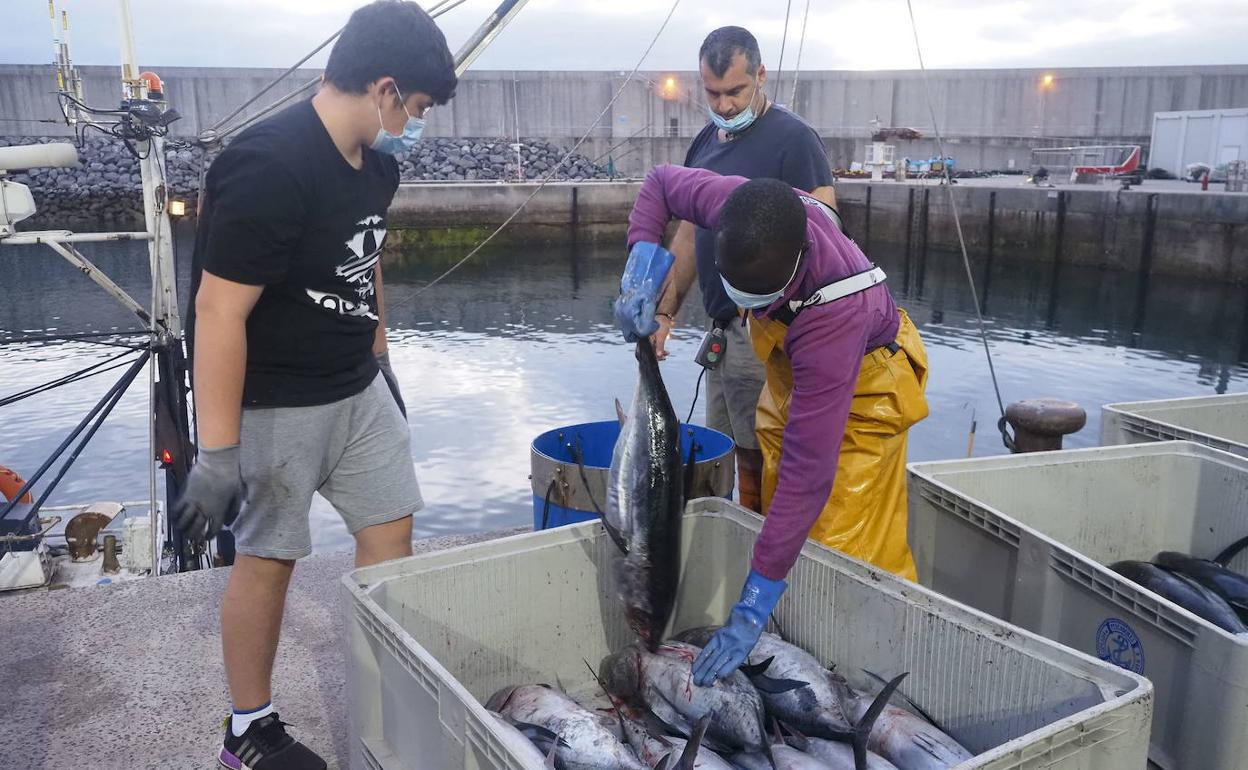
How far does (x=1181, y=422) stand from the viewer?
3912mm

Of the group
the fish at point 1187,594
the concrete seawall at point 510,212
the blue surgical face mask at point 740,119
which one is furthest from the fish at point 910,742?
the concrete seawall at point 510,212

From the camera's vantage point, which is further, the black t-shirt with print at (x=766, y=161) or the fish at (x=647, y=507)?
the black t-shirt with print at (x=766, y=161)

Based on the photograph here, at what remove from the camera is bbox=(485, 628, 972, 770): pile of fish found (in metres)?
1.99

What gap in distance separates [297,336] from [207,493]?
41 cm

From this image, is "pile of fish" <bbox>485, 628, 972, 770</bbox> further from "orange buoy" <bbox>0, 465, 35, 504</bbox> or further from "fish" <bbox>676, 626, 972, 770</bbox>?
"orange buoy" <bbox>0, 465, 35, 504</bbox>

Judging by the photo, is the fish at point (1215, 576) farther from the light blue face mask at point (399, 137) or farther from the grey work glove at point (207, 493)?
the grey work glove at point (207, 493)

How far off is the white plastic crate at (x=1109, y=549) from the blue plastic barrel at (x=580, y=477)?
2.16 ft

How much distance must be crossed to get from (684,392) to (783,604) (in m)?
8.25

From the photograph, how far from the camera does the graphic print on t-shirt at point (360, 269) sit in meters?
2.18

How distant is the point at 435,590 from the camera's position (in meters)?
2.27

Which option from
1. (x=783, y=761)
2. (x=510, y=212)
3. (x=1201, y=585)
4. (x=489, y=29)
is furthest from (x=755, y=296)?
(x=510, y=212)

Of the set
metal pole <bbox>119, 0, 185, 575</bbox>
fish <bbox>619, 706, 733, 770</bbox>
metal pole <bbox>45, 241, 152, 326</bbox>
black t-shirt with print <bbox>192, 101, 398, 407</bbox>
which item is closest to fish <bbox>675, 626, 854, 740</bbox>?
fish <bbox>619, 706, 733, 770</bbox>

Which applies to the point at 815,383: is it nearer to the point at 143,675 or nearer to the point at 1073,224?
the point at 143,675

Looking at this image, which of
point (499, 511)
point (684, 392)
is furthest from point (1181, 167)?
point (499, 511)
